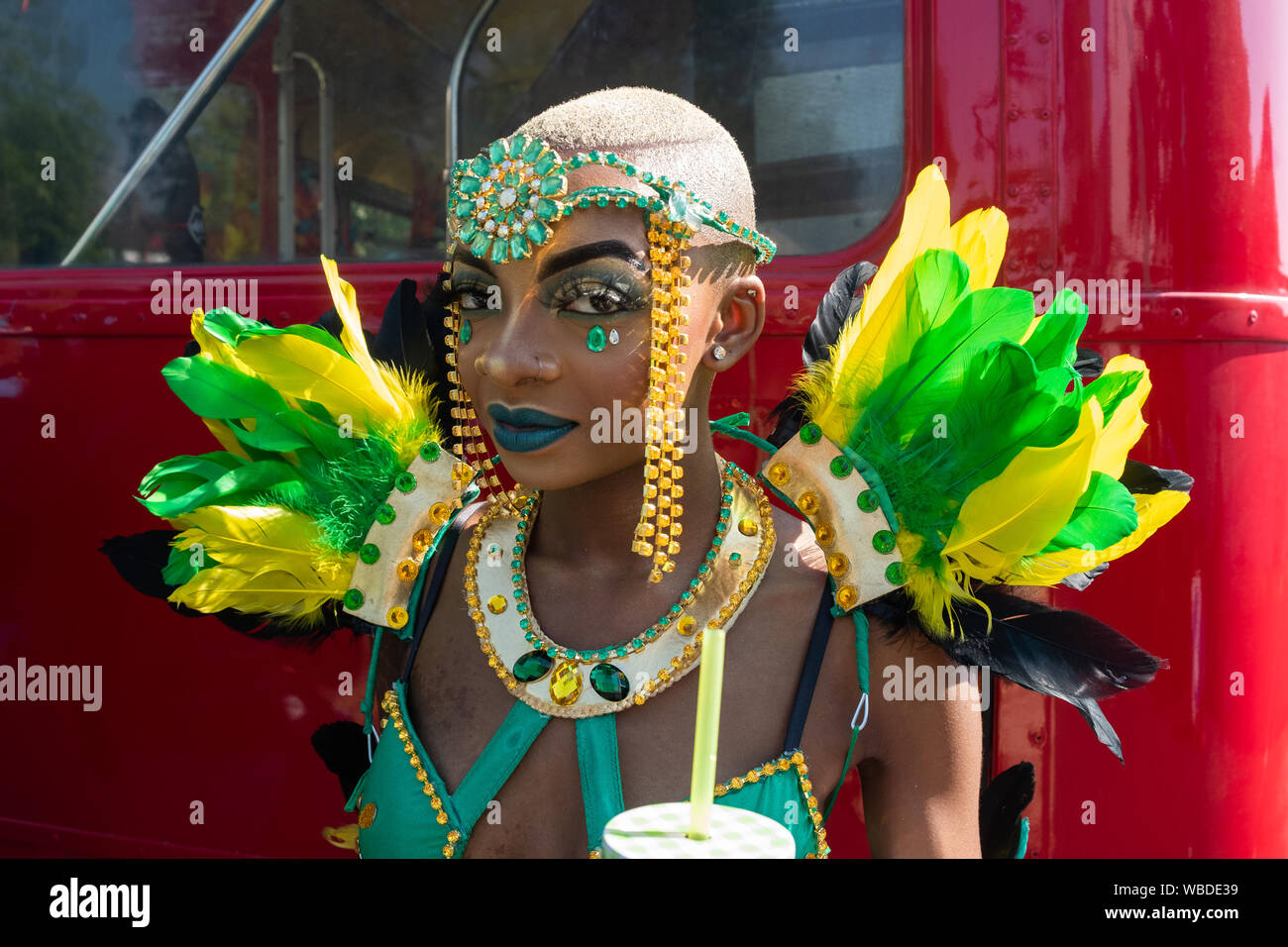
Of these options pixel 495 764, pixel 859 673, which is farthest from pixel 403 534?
pixel 859 673

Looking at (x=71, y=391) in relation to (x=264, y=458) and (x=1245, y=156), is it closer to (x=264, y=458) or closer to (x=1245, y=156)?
(x=264, y=458)

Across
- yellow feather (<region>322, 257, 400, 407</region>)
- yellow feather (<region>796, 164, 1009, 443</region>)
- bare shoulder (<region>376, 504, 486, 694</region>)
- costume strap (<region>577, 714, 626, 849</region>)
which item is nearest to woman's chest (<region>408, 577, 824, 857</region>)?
costume strap (<region>577, 714, 626, 849</region>)

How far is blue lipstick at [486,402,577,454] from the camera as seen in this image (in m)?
1.55

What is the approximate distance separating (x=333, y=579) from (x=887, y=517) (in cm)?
86

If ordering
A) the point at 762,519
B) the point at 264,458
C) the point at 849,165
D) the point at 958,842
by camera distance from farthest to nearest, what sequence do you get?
1. the point at 849,165
2. the point at 264,458
3. the point at 762,519
4. the point at 958,842

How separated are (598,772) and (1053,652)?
661 millimetres

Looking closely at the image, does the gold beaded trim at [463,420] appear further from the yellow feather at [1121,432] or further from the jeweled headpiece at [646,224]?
the yellow feather at [1121,432]

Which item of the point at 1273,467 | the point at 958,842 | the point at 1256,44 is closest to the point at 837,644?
the point at 958,842

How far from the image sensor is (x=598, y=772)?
1.58m

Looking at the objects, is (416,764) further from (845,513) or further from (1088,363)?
(1088,363)

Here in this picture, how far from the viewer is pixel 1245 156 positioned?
85.1 inches

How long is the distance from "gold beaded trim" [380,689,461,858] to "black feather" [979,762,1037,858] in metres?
0.87

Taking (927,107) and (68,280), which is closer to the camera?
(927,107)

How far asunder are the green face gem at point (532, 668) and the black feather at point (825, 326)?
532 mm
